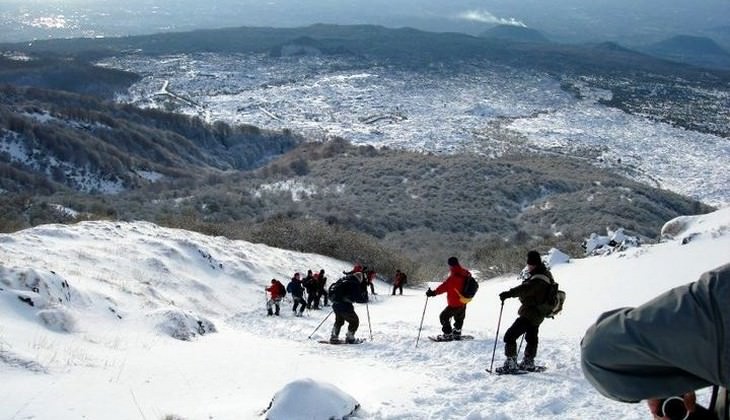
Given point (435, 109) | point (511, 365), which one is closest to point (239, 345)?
point (511, 365)

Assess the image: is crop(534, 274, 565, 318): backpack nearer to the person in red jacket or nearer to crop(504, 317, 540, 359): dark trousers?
crop(504, 317, 540, 359): dark trousers

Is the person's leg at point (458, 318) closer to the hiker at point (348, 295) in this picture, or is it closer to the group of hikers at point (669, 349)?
the hiker at point (348, 295)

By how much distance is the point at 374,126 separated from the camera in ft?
373

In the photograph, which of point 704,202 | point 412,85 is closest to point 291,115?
point 412,85

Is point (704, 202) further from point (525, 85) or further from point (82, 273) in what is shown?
point (525, 85)

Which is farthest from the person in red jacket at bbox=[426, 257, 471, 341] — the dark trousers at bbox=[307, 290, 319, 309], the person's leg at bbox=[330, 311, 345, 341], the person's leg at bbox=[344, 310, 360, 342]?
the dark trousers at bbox=[307, 290, 319, 309]

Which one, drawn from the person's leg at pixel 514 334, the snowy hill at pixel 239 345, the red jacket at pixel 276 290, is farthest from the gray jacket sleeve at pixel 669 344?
the red jacket at pixel 276 290

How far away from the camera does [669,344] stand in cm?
220

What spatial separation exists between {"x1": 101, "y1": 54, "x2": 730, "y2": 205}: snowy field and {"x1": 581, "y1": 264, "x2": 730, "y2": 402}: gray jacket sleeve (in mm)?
74849

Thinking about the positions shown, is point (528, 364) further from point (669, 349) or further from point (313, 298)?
point (313, 298)

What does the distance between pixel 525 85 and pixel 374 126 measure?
198 ft

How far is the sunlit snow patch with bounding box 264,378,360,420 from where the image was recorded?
625 centimetres

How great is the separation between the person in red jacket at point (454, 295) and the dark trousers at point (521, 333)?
245 cm

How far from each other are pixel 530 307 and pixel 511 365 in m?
0.82
